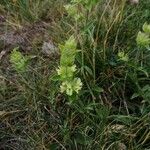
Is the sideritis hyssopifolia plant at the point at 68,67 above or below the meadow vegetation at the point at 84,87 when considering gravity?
above

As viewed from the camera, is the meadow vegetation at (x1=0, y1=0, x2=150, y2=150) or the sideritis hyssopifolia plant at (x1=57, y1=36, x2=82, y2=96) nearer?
the sideritis hyssopifolia plant at (x1=57, y1=36, x2=82, y2=96)

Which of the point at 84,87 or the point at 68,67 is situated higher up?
the point at 68,67

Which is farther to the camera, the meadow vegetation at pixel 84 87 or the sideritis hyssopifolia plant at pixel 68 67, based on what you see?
the meadow vegetation at pixel 84 87

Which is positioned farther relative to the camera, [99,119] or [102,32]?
[102,32]

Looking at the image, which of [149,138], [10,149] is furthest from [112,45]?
[10,149]

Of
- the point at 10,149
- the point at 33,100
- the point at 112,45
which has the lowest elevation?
the point at 10,149

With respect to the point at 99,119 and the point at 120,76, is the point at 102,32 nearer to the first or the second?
the point at 120,76

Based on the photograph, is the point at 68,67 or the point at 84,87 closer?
the point at 68,67

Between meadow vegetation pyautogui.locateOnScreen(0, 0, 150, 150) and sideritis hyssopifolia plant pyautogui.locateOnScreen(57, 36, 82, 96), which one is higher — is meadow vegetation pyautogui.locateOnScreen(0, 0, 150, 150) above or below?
below
